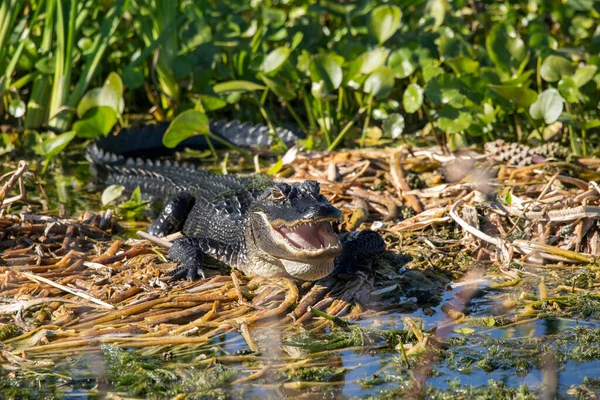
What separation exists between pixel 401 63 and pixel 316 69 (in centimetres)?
90

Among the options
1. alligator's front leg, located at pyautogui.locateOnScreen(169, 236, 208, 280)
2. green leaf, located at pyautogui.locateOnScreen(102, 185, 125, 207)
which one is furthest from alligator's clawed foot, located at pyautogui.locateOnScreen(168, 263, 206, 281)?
green leaf, located at pyautogui.locateOnScreen(102, 185, 125, 207)

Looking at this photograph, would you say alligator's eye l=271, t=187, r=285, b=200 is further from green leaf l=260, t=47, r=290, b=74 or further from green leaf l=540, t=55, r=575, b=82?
green leaf l=540, t=55, r=575, b=82

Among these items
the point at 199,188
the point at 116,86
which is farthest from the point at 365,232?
the point at 116,86

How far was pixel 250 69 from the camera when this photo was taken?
8.12 meters

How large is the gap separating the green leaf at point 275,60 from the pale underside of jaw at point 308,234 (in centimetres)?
325

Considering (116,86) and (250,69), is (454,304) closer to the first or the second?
(116,86)

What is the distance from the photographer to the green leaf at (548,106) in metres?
6.18

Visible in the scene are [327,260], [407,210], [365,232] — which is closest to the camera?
[327,260]

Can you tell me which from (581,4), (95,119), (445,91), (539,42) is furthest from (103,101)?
(581,4)

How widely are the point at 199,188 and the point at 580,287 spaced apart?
2.82 m

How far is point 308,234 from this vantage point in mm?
4234

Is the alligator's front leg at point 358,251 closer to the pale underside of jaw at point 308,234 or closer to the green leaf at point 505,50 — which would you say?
the pale underside of jaw at point 308,234

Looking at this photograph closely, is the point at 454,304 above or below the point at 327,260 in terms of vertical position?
below

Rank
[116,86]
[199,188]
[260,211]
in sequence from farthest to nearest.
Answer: [116,86] < [199,188] < [260,211]
